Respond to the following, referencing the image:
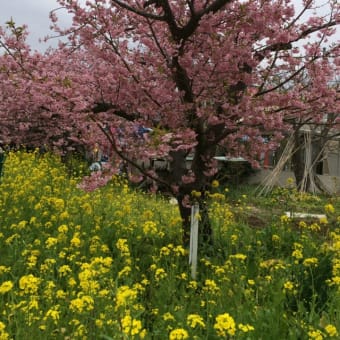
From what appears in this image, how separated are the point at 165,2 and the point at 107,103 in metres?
1.53

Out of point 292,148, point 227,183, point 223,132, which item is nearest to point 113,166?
point 223,132

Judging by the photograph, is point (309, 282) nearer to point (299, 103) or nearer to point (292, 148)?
point (299, 103)

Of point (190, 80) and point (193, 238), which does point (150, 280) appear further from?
point (190, 80)

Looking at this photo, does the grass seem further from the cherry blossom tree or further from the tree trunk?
the cherry blossom tree

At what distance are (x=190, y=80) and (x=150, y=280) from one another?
1.98m

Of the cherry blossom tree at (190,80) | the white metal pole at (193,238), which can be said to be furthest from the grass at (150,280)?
the cherry blossom tree at (190,80)

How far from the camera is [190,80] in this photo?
4.56 m

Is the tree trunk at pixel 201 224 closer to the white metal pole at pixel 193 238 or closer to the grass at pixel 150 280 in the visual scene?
the grass at pixel 150 280

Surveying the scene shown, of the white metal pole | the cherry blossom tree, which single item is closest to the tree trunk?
the cherry blossom tree

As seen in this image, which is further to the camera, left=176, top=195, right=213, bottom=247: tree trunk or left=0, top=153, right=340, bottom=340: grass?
left=176, top=195, right=213, bottom=247: tree trunk

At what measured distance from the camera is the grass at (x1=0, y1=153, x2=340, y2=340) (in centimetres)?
275

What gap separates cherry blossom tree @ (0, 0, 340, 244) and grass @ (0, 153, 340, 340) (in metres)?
0.73

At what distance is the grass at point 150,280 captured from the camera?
275cm

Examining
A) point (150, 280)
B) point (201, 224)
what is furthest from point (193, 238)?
point (201, 224)
